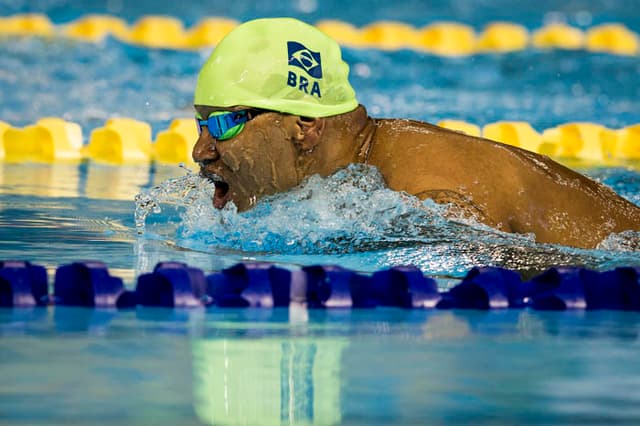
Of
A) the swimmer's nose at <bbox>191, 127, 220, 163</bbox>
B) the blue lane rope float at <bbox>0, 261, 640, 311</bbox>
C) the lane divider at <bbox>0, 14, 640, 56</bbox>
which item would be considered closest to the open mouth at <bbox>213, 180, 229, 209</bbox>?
the swimmer's nose at <bbox>191, 127, 220, 163</bbox>

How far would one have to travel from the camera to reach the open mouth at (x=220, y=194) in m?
3.78

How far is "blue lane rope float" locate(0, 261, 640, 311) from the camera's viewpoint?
2.97m

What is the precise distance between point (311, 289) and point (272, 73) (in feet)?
2.95

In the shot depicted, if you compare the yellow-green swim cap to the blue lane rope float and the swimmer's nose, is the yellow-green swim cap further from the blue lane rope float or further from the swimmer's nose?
the blue lane rope float

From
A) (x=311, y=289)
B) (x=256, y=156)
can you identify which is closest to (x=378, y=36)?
(x=256, y=156)

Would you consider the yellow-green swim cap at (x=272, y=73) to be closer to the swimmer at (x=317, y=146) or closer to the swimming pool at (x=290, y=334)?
the swimmer at (x=317, y=146)

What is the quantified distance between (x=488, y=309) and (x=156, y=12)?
1692cm

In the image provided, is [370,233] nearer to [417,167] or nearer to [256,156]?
[417,167]

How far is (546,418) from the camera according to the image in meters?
1.87

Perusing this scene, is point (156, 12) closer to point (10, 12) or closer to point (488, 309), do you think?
point (10, 12)

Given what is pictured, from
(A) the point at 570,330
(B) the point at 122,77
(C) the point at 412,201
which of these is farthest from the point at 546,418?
(B) the point at 122,77

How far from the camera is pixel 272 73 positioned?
145 inches

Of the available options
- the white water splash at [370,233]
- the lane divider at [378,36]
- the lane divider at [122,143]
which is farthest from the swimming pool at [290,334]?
the lane divider at [378,36]

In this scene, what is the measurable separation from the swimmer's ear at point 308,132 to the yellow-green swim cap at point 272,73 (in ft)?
0.08
